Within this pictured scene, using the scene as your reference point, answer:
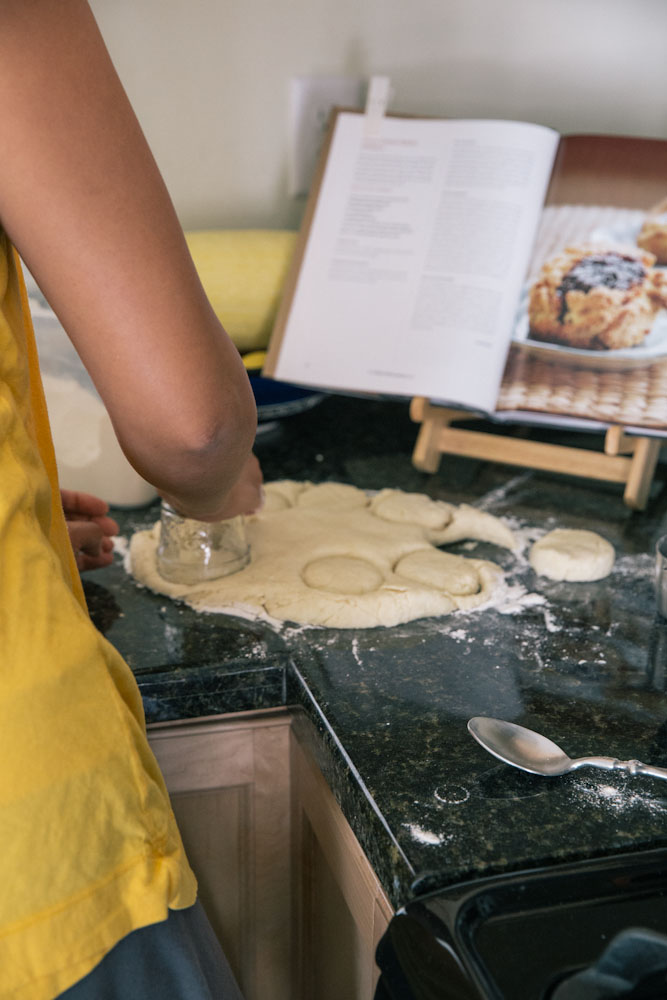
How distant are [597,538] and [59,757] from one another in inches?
30.1

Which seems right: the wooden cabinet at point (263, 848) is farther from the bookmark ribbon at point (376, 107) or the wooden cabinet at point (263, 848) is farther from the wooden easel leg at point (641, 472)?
the bookmark ribbon at point (376, 107)

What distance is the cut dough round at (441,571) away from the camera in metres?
1.00

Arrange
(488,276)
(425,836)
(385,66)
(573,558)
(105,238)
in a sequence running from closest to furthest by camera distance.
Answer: (105,238)
(425,836)
(573,558)
(488,276)
(385,66)

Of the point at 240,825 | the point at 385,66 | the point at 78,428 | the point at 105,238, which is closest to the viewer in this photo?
the point at 105,238

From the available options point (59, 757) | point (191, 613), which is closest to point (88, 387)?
point (191, 613)

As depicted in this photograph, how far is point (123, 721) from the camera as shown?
21.8 inches

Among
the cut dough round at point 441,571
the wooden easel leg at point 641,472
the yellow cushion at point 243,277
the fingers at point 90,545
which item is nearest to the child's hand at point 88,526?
the fingers at point 90,545

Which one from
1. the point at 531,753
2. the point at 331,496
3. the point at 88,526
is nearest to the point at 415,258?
the point at 331,496

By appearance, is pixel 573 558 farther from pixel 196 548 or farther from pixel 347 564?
pixel 196 548

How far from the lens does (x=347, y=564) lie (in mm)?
1024

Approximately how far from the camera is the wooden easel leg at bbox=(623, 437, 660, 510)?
47.7 inches

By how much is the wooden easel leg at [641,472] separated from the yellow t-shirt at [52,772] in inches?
34.1

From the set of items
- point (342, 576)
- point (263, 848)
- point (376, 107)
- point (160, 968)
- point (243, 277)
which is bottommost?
point (263, 848)

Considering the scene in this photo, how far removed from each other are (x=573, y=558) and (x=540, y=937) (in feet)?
1.80
